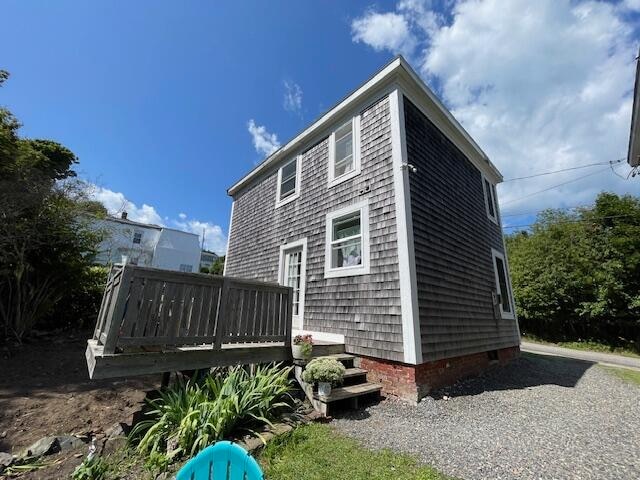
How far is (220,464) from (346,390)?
2.92 m

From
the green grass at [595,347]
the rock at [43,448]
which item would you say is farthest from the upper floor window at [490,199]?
the green grass at [595,347]

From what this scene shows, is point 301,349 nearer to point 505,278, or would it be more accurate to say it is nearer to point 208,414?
point 208,414

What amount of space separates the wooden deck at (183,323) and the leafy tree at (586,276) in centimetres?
1790

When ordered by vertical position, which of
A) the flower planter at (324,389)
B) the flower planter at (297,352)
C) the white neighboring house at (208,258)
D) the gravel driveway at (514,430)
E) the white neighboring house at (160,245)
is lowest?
the gravel driveway at (514,430)

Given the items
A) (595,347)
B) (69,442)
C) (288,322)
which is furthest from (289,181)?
(595,347)

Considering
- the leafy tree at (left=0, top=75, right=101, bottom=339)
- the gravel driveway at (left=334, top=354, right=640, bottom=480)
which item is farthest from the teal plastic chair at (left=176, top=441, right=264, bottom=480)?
the leafy tree at (left=0, top=75, right=101, bottom=339)

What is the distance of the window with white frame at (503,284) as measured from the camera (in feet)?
28.1

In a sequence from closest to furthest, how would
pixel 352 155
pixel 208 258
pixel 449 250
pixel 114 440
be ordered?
1. pixel 114 440
2. pixel 449 250
3. pixel 352 155
4. pixel 208 258

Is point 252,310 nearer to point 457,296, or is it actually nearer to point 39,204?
point 457,296

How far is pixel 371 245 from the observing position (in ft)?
18.6

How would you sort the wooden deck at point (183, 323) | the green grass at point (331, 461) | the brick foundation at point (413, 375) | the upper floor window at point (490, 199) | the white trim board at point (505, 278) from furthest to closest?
the upper floor window at point (490, 199)
the white trim board at point (505, 278)
the brick foundation at point (413, 375)
the wooden deck at point (183, 323)
the green grass at point (331, 461)

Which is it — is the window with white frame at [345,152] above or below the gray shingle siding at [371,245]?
above

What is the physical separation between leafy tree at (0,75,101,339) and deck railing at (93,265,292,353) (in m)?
5.76

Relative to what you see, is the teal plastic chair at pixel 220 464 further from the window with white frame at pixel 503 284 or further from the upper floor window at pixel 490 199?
the upper floor window at pixel 490 199
